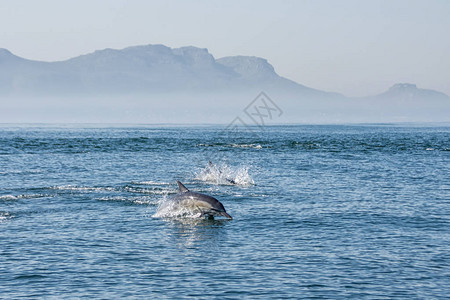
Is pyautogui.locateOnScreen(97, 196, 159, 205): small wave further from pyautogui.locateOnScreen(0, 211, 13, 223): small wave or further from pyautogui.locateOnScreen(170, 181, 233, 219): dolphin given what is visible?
pyautogui.locateOnScreen(0, 211, 13, 223): small wave

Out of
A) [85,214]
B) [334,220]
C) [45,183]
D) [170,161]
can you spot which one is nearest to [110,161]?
[170,161]

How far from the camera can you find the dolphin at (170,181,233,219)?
96.1 feet

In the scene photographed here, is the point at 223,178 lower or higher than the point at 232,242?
higher

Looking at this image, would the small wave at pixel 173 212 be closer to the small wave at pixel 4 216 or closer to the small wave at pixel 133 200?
the small wave at pixel 133 200

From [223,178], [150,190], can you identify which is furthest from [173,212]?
[223,178]

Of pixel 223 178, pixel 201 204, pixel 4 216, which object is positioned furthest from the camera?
pixel 223 178

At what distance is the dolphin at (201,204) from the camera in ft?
96.1

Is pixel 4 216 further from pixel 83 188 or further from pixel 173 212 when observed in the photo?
pixel 83 188

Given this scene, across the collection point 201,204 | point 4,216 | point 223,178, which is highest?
point 201,204

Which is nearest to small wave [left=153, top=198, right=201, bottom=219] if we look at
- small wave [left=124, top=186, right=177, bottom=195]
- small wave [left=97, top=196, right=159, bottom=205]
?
small wave [left=97, top=196, right=159, bottom=205]

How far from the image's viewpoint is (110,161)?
70375 millimetres

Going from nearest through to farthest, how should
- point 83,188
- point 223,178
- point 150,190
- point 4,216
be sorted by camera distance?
1. point 4,216
2. point 150,190
3. point 83,188
4. point 223,178

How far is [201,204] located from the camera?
2952 centimetres

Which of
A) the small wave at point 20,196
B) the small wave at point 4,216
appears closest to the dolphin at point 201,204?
the small wave at point 4,216
